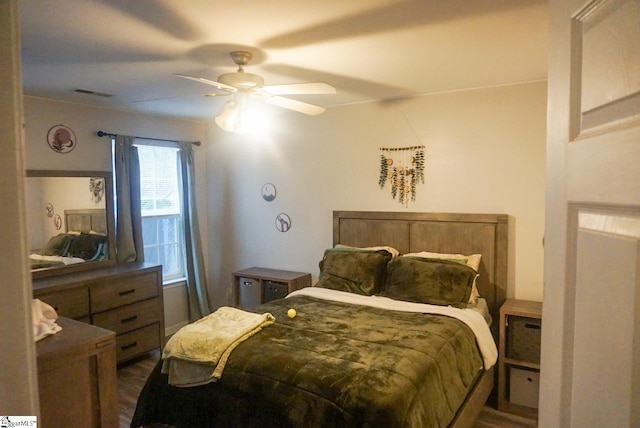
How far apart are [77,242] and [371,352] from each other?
9.64 ft

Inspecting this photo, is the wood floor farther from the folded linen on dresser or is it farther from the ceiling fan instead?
the ceiling fan

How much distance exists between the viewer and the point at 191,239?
15.1 feet

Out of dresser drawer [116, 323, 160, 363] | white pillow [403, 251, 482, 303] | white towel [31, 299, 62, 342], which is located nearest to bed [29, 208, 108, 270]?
dresser drawer [116, 323, 160, 363]

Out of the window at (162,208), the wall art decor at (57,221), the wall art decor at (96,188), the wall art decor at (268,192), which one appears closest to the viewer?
the wall art decor at (57,221)

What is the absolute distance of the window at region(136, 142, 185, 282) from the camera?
14.2ft

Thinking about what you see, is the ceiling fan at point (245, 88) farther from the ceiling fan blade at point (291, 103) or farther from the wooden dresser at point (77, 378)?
the wooden dresser at point (77, 378)

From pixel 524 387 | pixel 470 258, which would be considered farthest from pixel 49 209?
pixel 524 387

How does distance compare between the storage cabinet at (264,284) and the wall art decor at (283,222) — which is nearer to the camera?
the storage cabinet at (264,284)

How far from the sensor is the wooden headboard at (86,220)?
364cm

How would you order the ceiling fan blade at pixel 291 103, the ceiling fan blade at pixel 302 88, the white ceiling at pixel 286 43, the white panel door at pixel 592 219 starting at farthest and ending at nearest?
the ceiling fan blade at pixel 291 103, the ceiling fan blade at pixel 302 88, the white ceiling at pixel 286 43, the white panel door at pixel 592 219

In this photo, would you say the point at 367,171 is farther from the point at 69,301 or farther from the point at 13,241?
the point at 13,241

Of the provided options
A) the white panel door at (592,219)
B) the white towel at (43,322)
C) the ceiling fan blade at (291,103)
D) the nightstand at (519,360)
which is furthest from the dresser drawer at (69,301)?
the white panel door at (592,219)

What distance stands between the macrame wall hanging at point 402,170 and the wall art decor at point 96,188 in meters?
2.62

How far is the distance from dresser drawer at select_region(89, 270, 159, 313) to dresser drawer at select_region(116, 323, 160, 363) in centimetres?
29
